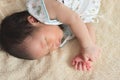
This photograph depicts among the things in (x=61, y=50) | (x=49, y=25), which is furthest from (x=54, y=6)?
(x=61, y=50)

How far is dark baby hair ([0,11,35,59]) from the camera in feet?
4.07

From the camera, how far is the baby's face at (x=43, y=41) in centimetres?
124

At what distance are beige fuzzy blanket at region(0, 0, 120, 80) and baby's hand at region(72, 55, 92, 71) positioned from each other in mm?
17

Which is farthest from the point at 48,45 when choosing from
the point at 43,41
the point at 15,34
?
the point at 15,34

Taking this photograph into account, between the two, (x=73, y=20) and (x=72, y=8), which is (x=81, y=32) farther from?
(x=72, y=8)

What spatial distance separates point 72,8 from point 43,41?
235 mm

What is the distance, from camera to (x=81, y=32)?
129cm

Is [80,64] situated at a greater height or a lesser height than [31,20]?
lesser

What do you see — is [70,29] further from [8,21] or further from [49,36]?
[8,21]

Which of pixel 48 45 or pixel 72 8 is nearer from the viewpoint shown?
pixel 48 45

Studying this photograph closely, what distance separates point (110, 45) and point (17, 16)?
1.31 feet

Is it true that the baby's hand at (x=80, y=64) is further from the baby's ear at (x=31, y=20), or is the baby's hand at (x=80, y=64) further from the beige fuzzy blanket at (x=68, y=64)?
the baby's ear at (x=31, y=20)

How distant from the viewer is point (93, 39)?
1.33 metres

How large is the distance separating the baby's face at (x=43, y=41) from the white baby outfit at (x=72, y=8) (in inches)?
1.3
